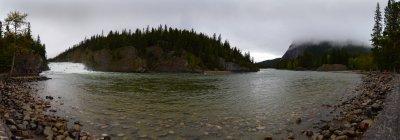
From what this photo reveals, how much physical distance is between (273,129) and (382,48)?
112108 millimetres

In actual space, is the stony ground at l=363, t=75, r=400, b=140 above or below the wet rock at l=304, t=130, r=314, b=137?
above

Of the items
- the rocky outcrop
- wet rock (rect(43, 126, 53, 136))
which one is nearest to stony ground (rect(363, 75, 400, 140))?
wet rock (rect(43, 126, 53, 136))

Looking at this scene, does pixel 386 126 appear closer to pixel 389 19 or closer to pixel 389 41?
pixel 389 41

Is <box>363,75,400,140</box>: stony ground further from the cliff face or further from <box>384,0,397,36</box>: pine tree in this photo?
<box>384,0,397,36</box>: pine tree

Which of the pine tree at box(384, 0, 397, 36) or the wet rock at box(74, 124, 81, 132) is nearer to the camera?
the wet rock at box(74, 124, 81, 132)

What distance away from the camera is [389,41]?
368 feet

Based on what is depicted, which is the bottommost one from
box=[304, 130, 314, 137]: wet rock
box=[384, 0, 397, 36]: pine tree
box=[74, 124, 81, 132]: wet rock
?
box=[304, 130, 314, 137]: wet rock

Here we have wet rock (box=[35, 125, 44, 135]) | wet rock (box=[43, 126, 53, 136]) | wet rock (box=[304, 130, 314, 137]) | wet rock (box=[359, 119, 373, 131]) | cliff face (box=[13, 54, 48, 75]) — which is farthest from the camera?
cliff face (box=[13, 54, 48, 75])

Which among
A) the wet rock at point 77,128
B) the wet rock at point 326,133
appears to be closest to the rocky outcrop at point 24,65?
the wet rock at point 77,128

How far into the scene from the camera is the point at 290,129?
26.4 m

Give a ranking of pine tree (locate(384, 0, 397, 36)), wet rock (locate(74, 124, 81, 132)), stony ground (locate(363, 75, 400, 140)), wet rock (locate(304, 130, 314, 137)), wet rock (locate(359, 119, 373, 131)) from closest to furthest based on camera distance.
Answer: stony ground (locate(363, 75, 400, 140)) → wet rock (locate(359, 119, 373, 131)) → wet rock (locate(304, 130, 314, 137)) → wet rock (locate(74, 124, 81, 132)) → pine tree (locate(384, 0, 397, 36))

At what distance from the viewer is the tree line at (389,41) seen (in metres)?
106

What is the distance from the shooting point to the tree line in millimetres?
106438

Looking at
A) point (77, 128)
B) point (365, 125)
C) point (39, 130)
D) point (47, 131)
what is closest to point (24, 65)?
point (77, 128)
